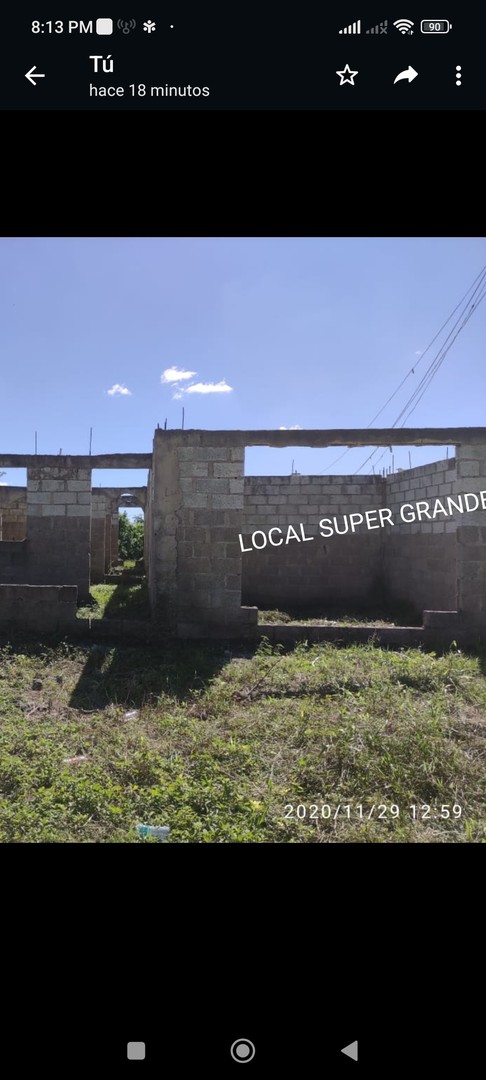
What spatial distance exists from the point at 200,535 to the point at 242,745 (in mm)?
2958

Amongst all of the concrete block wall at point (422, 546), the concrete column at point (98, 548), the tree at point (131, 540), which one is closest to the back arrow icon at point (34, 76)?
the concrete block wall at point (422, 546)

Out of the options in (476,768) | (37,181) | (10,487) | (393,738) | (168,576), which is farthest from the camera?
(10,487)

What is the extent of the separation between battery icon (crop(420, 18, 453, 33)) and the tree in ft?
48.1

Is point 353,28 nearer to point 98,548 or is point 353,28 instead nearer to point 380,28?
point 380,28

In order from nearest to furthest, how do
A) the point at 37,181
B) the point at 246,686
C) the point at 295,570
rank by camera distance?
the point at 37,181 → the point at 246,686 → the point at 295,570

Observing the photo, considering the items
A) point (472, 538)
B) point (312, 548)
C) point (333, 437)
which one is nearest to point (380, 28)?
point (333, 437)

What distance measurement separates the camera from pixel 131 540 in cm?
1550

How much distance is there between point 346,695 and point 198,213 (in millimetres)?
3320

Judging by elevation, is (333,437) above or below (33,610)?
above

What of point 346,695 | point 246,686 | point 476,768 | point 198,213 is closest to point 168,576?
point 246,686

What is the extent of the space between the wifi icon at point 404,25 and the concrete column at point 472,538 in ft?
16.5
